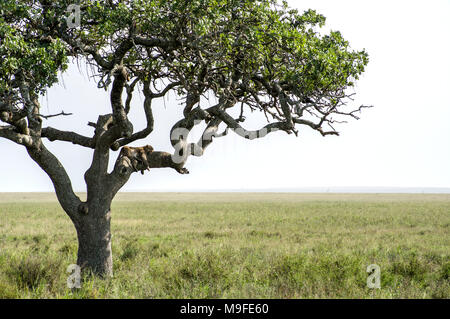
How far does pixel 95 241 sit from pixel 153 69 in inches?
203

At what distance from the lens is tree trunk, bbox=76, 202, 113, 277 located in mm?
10711

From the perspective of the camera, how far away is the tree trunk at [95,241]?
10711 mm

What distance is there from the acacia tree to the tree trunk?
0.03m

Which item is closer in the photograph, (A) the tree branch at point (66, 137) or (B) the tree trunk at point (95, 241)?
(B) the tree trunk at point (95, 241)

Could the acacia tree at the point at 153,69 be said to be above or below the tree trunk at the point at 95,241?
above

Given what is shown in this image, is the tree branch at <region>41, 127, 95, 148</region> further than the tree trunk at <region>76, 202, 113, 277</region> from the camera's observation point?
Yes

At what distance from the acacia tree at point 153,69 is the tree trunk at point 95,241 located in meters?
0.03

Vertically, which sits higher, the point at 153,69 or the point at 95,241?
the point at 153,69

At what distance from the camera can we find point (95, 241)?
10773 mm

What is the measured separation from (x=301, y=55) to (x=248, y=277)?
18.8ft

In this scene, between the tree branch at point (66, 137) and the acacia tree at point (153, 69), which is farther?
the tree branch at point (66, 137)

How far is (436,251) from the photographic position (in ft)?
55.4

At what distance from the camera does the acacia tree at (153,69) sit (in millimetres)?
8820
